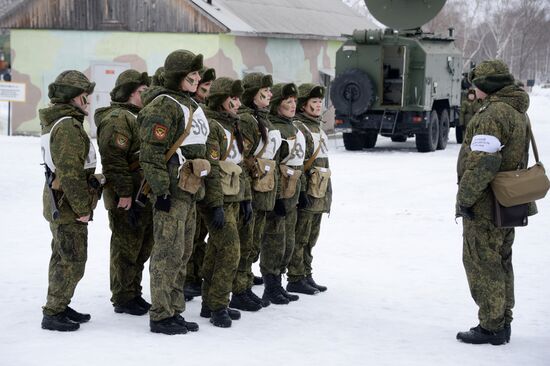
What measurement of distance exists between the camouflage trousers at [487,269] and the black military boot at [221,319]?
1.70 metres

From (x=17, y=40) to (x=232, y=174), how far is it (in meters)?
20.4

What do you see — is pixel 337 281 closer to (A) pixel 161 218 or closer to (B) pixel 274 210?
(B) pixel 274 210

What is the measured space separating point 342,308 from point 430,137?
14.8 metres

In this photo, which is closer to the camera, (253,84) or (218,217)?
(218,217)

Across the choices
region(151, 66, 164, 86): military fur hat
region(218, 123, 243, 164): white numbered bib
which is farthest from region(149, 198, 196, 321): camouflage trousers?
region(151, 66, 164, 86): military fur hat

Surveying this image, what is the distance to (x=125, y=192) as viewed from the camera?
23.0 feet

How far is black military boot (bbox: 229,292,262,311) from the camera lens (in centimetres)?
771

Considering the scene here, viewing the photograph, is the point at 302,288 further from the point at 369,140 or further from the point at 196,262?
the point at 369,140

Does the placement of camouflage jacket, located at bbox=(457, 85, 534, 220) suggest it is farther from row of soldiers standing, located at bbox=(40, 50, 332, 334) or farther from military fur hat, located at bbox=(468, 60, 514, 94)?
row of soldiers standing, located at bbox=(40, 50, 332, 334)

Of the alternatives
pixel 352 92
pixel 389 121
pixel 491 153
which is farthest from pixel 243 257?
pixel 389 121

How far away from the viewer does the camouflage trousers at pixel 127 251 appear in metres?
7.33

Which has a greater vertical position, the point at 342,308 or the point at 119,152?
the point at 119,152

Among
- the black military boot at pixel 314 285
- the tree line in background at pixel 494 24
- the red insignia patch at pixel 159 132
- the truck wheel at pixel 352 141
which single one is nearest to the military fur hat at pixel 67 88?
the red insignia patch at pixel 159 132

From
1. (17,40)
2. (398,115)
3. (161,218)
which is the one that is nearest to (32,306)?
(161,218)
